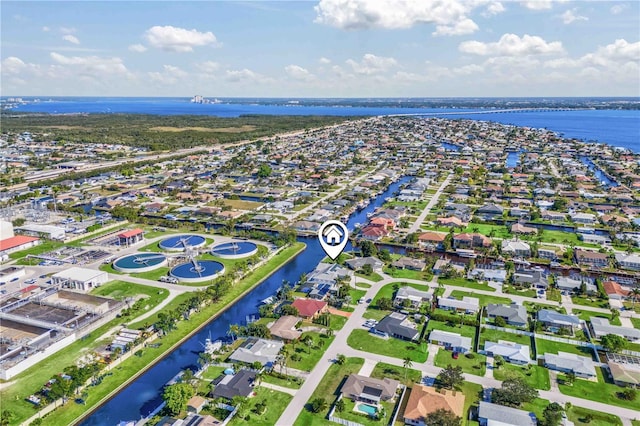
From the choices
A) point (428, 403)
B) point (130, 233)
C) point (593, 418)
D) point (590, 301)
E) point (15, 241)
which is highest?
point (130, 233)

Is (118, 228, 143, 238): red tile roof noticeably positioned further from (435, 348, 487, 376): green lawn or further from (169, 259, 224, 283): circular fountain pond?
(435, 348, 487, 376): green lawn

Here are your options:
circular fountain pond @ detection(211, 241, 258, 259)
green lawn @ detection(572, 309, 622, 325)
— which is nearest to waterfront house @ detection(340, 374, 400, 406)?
green lawn @ detection(572, 309, 622, 325)

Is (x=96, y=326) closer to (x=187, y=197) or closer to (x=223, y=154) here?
(x=187, y=197)

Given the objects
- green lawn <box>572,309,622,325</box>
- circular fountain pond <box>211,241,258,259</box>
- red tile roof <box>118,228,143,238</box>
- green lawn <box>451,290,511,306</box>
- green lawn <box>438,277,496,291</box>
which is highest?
red tile roof <box>118,228,143,238</box>

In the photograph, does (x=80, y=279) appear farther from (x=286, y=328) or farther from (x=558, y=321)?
(x=558, y=321)

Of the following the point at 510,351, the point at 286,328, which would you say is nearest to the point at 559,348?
the point at 510,351

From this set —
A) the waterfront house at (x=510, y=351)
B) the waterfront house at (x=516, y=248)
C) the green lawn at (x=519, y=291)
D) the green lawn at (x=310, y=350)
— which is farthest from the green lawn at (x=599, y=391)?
the waterfront house at (x=516, y=248)

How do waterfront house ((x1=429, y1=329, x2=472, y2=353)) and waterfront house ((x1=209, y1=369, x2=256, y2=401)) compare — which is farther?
waterfront house ((x1=429, y1=329, x2=472, y2=353))
